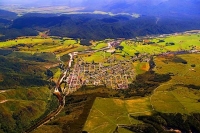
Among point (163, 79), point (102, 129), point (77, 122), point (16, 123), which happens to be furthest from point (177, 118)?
point (16, 123)

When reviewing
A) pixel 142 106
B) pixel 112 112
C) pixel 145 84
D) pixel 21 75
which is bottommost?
pixel 112 112

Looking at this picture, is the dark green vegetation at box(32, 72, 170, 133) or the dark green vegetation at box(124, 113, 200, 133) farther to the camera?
the dark green vegetation at box(32, 72, 170, 133)

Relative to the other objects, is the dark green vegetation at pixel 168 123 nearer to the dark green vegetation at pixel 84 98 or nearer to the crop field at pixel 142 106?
the crop field at pixel 142 106

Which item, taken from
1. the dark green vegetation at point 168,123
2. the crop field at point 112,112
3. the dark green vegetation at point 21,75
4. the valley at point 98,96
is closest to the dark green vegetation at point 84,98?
the valley at point 98,96

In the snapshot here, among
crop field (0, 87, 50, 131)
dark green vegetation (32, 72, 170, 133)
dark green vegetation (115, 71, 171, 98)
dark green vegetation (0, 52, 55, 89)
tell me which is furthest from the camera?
dark green vegetation (0, 52, 55, 89)

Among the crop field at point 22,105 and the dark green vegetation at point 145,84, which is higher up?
the dark green vegetation at point 145,84

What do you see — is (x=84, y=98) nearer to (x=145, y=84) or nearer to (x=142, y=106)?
(x=142, y=106)

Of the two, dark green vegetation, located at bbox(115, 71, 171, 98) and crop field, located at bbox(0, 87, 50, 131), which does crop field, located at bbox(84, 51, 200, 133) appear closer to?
dark green vegetation, located at bbox(115, 71, 171, 98)

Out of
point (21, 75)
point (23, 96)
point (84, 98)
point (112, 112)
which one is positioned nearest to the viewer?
point (112, 112)

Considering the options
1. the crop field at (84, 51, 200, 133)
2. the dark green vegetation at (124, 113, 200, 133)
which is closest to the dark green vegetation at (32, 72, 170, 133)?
the crop field at (84, 51, 200, 133)

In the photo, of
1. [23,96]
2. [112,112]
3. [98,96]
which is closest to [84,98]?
[98,96]

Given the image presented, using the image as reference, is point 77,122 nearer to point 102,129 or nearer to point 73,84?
point 102,129
